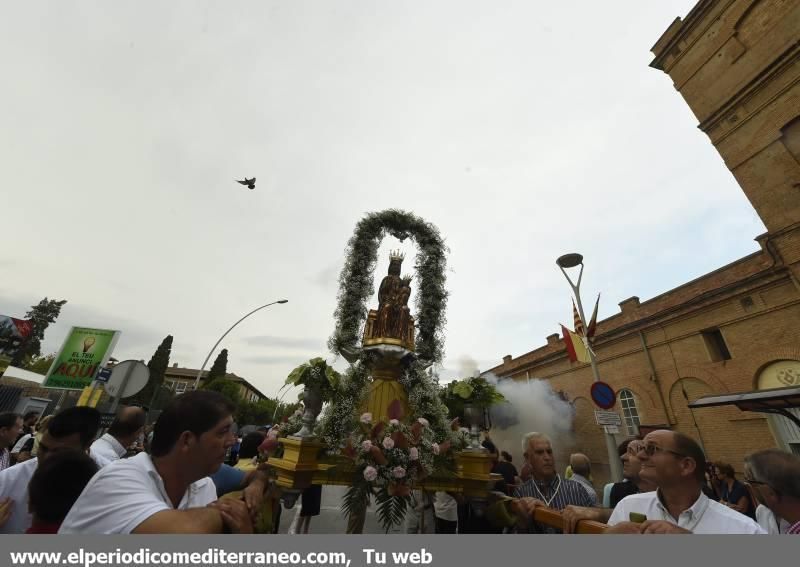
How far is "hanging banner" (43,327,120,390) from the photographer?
45.2 feet

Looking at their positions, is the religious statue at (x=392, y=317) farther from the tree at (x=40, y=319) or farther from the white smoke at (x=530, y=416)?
the tree at (x=40, y=319)

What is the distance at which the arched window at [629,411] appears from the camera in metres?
15.0

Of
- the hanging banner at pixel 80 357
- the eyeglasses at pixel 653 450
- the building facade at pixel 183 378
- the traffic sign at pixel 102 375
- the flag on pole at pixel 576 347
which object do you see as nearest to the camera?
the eyeglasses at pixel 653 450

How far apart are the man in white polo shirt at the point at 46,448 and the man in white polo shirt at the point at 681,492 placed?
4.33 metres

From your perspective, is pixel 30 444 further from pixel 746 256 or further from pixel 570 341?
pixel 746 256

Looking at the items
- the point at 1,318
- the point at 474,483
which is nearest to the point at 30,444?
the point at 474,483

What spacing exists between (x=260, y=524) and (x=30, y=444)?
Result: 29.0 ft

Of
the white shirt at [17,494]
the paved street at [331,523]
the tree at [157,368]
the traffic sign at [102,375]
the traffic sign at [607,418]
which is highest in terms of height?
the tree at [157,368]

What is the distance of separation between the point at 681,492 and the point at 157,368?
49812 mm

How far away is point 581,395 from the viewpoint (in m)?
18.0

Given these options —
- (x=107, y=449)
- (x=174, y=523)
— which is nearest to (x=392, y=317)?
(x=107, y=449)

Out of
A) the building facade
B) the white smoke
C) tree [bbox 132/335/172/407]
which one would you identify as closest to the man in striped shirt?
the white smoke

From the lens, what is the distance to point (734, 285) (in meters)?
12.3

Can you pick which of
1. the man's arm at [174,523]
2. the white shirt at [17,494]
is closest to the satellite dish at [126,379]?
the white shirt at [17,494]
